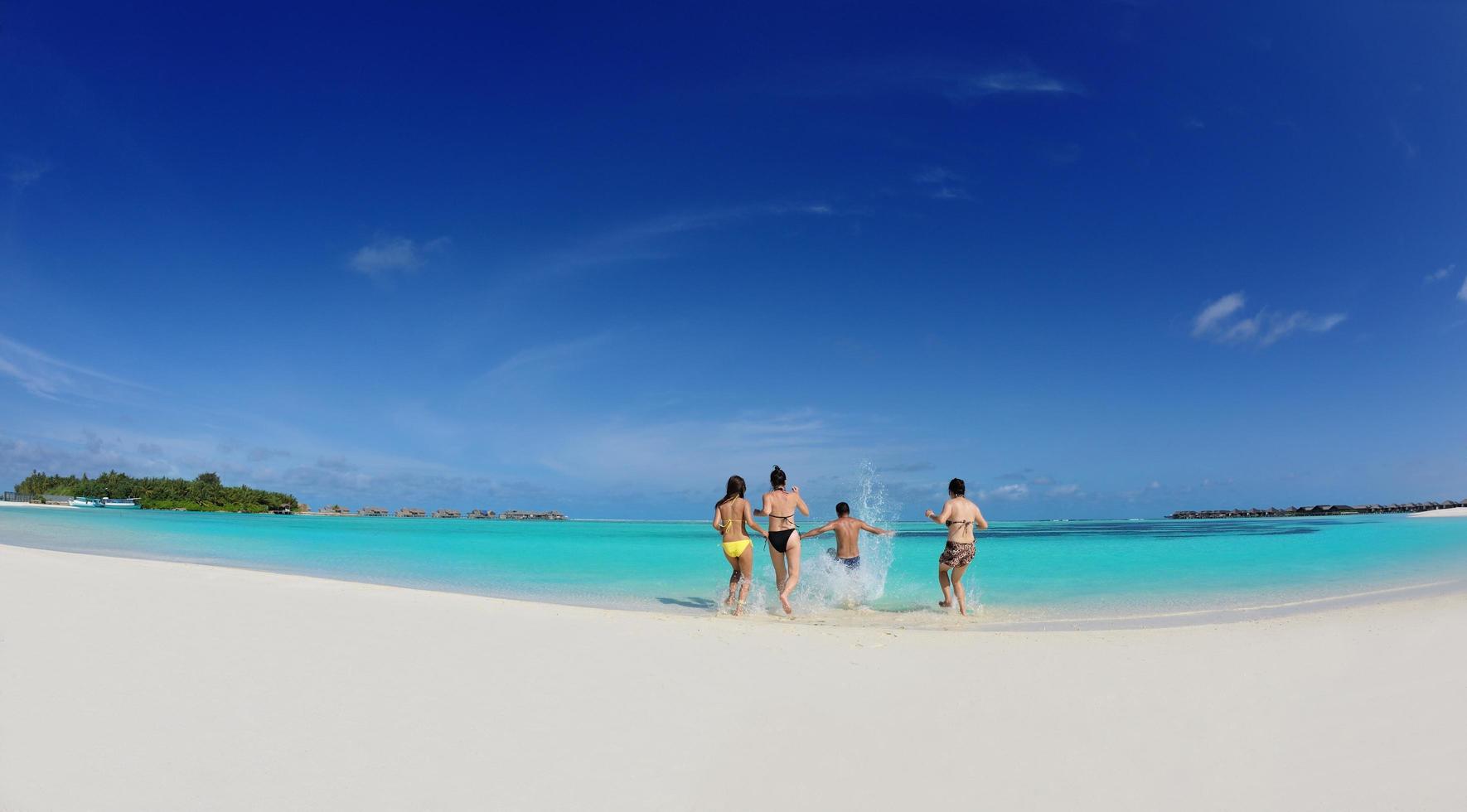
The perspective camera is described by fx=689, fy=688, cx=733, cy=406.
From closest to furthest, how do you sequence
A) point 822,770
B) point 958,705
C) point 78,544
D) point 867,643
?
point 822,770 < point 958,705 < point 867,643 < point 78,544

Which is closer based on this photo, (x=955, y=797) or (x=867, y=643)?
(x=955, y=797)

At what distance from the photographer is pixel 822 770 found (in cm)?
357

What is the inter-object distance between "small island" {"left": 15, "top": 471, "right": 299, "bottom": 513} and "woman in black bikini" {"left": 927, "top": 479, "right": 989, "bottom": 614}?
11086 cm

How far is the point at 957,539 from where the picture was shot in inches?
417

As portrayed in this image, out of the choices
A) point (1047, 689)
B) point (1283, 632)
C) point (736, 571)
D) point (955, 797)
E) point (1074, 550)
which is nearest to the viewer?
point (955, 797)

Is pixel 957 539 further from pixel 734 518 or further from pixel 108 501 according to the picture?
pixel 108 501

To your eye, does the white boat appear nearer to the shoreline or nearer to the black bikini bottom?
the shoreline

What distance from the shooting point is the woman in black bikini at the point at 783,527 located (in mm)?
10250

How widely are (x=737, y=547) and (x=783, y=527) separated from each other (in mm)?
→ 770

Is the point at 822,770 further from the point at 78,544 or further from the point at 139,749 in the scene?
the point at 78,544

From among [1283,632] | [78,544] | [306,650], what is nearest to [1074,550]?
[1283,632]

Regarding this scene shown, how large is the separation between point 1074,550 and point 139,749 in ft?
93.0

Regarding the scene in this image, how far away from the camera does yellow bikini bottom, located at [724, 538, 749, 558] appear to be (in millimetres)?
10102

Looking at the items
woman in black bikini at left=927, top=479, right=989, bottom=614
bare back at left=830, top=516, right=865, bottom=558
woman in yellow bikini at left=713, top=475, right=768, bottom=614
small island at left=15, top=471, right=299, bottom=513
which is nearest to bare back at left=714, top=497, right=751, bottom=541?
woman in yellow bikini at left=713, top=475, right=768, bottom=614
